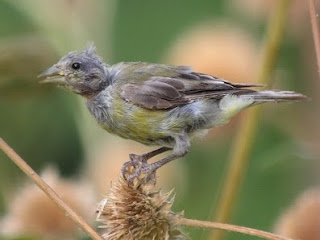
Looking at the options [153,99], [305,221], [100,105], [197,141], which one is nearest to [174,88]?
[153,99]

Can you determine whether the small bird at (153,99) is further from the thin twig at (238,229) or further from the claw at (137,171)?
the thin twig at (238,229)

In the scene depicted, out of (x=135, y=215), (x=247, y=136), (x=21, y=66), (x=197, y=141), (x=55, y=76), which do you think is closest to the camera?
(x=135, y=215)

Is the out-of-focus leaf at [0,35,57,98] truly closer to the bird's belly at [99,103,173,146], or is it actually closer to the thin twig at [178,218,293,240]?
the bird's belly at [99,103,173,146]

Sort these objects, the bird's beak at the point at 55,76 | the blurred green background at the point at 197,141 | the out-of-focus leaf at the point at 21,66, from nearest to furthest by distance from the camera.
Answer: the bird's beak at the point at 55,76
the out-of-focus leaf at the point at 21,66
the blurred green background at the point at 197,141

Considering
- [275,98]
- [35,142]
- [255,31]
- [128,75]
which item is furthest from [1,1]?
[275,98]

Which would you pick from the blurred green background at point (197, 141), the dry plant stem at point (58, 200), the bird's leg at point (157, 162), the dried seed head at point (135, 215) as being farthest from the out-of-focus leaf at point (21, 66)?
the dry plant stem at point (58, 200)

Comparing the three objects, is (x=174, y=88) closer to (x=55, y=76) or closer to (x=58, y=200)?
(x=55, y=76)

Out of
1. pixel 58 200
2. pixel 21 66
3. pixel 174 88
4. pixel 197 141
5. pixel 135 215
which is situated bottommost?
pixel 58 200

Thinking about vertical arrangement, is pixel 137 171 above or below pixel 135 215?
above

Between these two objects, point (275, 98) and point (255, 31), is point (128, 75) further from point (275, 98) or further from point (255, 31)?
point (255, 31)
